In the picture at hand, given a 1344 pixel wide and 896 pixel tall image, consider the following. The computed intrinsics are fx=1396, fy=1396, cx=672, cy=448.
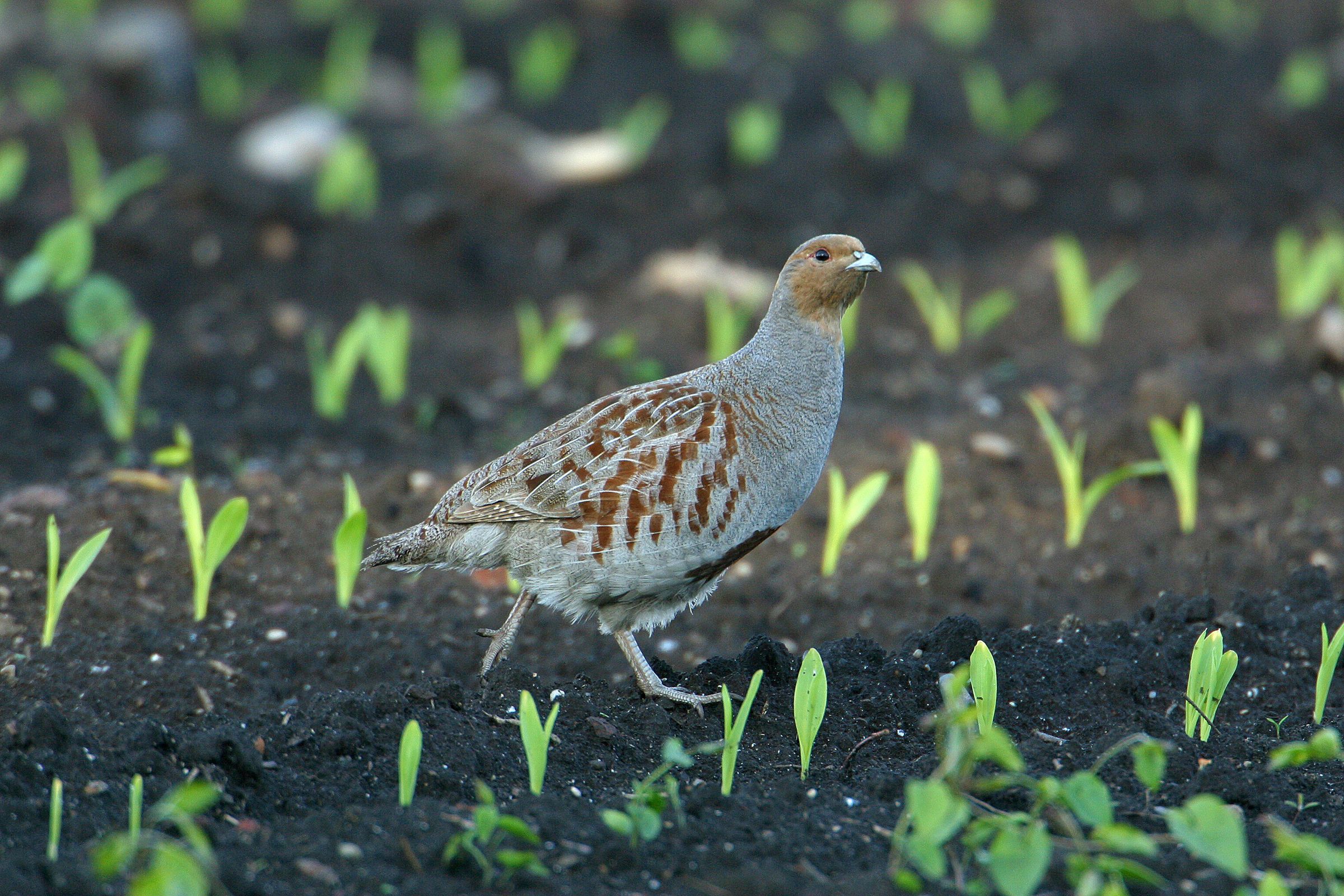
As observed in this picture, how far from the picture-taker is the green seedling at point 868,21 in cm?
1086

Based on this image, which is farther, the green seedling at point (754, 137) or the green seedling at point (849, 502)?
the green seedling at point (754, 137)

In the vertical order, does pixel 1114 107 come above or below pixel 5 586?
above

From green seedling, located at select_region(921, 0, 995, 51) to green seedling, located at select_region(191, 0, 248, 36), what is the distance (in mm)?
5266

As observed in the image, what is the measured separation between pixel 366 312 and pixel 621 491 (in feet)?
8.11

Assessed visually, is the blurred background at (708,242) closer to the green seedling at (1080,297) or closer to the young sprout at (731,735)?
the green seedling at (1080,297)

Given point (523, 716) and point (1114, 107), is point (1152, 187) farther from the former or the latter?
point (523, 716)

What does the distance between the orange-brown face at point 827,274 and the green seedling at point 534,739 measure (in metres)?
1.35

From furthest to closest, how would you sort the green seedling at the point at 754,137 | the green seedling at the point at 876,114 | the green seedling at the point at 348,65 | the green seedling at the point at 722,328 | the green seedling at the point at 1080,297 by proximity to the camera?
the green seedling at the point at 348,65
the green seedling at the point at 876,114
the green seedling at the point at 754,137
the green seedling at the point at 1080,297
the green seedling at the point at 722,328

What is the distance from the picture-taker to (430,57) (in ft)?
30.8

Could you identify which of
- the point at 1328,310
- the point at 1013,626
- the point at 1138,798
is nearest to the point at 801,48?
the point at 1328,310

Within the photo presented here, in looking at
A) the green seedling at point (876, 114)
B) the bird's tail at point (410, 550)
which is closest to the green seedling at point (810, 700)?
the bird's tail at point (410, 550)

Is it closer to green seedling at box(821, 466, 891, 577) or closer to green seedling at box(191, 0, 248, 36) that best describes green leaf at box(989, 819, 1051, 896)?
green seedling at box(821, 466, 891, 577)

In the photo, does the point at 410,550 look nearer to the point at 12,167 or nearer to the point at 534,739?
the point at 534,739

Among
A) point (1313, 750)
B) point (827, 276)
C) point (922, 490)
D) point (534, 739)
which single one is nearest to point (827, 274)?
point (827, 276)
